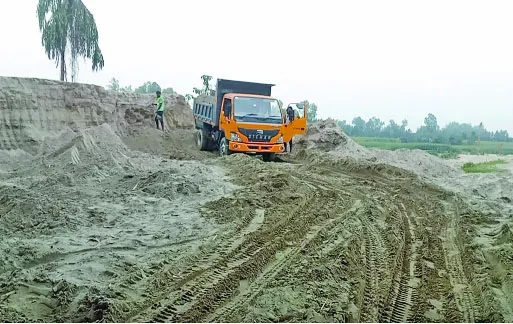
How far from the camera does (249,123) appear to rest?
1633cm

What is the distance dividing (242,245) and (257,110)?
10395 mm

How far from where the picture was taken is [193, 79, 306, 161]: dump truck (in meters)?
16.4

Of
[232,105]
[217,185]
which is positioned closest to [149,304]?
[217,185]

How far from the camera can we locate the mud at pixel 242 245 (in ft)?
15.8

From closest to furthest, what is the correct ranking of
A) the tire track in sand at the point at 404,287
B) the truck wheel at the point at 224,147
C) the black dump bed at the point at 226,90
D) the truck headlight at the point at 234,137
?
the tire track in sand at the point at 404,287, the truck headlight at the point at 234,137, the truck wheel at the point at 224,147, the black dump bed at the point at 226,90

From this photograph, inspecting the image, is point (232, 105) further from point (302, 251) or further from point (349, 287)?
point (349, 287)

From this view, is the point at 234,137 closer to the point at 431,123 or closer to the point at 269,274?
the point at 269,274

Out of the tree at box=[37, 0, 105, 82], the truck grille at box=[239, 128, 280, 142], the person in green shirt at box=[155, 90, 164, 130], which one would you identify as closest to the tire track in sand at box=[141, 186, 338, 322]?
the truck grille at box=[239, 128, 280, 142]

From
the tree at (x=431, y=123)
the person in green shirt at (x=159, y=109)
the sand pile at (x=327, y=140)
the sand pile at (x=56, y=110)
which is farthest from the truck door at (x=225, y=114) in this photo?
the tree at (x=431, y=123)

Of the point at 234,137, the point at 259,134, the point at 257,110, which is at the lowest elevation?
the point at 234,137

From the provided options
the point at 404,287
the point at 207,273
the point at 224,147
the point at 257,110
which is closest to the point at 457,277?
the point at 404,287

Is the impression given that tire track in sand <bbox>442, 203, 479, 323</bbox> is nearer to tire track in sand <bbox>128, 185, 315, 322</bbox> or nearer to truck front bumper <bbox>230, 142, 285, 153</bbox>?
tire track in sand <bbox>128, 185, 315, 322</bbox>

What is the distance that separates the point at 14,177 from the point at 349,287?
923 cm

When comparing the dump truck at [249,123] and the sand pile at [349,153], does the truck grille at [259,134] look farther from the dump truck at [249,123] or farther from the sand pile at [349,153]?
the sand pile at [349,153]
